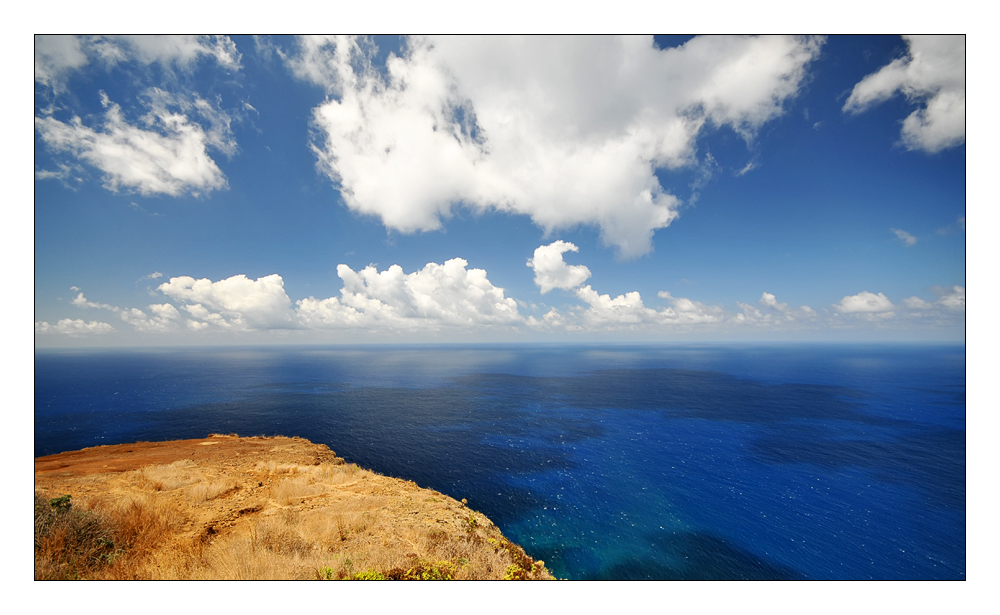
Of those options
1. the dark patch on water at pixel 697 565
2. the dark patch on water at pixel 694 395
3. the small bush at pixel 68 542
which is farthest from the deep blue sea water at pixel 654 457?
the small bush at pixel 68 542

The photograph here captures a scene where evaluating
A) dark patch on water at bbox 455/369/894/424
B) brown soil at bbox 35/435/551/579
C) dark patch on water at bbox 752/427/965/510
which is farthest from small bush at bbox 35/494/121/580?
dark patch on water at bbox 455/369/894/424

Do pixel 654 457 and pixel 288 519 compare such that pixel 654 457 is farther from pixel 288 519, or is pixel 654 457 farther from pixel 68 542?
pixel 68 542

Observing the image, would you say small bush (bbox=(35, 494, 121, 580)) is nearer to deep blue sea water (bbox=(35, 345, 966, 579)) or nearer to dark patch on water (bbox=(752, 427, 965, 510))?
deep blue sea water (bbox=(35, 345, 966, 579))

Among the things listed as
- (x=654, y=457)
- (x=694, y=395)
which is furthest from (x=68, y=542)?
(x=694, y=395)

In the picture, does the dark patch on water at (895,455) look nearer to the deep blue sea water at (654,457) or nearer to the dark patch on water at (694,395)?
the deep blue sea water at (654,457)
